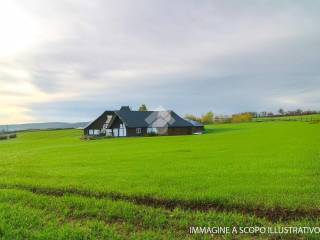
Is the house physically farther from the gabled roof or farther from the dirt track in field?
the dirt track in field

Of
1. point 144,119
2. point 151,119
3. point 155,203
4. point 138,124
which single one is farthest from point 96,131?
point 155,203

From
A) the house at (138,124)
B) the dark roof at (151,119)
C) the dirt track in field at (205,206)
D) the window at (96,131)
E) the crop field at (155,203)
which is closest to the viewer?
the crop field at (155,203)

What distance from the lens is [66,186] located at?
501 inches

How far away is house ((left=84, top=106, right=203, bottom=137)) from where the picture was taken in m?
73.3

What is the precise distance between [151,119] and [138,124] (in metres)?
4.46

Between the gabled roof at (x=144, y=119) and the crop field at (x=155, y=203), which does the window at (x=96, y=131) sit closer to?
the gabled roof at (x=144, y=119)

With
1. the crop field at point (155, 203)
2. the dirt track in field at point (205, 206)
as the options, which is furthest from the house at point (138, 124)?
the dirt track in field at point (205, 206)

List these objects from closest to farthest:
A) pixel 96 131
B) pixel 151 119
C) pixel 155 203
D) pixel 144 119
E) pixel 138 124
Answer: pixel 155 203 → pixel 138 124 → pixel 144 119 → pixel 151 119 → pixel 96 131

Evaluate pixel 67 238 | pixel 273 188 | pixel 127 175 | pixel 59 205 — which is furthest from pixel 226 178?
pixel 67 238

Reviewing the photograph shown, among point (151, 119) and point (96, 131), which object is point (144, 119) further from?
point (96, 131)

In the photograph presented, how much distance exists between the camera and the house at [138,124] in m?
73.3

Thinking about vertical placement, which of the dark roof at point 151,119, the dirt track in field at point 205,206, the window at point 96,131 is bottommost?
the dirt track in field at point 205,206

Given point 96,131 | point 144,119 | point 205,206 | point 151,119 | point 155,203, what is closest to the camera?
point 205,206

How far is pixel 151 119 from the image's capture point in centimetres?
7731
